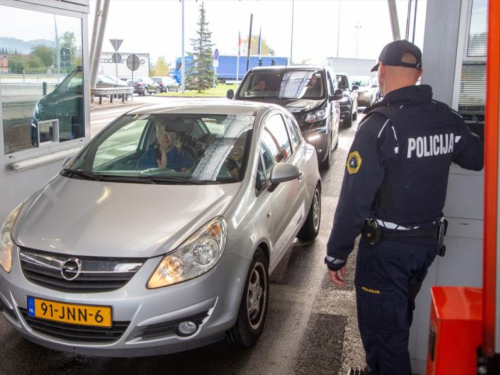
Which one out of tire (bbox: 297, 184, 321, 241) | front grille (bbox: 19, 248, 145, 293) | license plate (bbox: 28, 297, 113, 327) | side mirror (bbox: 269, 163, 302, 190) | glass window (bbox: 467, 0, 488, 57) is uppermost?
glass window (bbox: 467, 0, 488, 57)

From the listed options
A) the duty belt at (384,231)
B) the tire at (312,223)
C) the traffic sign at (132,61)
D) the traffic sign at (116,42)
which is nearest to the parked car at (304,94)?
the tire at (312,223)

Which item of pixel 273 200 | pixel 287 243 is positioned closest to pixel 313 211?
pixel 287 243

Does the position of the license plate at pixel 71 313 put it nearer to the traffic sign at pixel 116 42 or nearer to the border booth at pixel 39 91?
the border booth at pixel 39 91

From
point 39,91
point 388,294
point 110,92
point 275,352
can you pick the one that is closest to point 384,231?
point 388,294

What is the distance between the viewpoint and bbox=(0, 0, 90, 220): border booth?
560 cm

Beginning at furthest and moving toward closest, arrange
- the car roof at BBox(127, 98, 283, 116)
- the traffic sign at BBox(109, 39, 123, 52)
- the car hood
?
the traffic sign at BBox(109, 39, 123, 52) < the car roof at BBox(127, 98, 283, 116) < the car hood

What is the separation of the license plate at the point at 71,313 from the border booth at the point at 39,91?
262 cm

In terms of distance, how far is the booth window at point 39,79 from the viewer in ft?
18.4

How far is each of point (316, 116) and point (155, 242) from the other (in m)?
6.85

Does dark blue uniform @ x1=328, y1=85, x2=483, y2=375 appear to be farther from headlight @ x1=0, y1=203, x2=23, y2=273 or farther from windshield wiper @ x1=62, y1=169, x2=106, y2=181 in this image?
windshield wiper @ x1=62, y1=169, x2=106, y2=181

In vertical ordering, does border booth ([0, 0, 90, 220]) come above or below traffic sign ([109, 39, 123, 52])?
below

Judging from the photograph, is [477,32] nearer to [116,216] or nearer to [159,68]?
[116,216]

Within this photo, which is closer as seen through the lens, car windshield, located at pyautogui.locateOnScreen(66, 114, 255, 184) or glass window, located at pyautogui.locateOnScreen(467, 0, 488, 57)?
glass window, located at pyautogui.locateOnScreen(467, 0, 488, 57)

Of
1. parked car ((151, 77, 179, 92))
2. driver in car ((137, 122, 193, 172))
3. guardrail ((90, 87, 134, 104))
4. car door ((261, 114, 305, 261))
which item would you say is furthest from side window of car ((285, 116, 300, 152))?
parked car ((151, 77, 179, 92))
